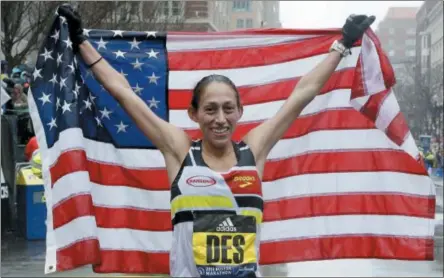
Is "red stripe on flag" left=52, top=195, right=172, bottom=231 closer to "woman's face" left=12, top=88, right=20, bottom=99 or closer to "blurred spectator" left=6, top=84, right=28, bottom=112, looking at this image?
"blurred spectator" left=6, top=84, right=28, bottom=112

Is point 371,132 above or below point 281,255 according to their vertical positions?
above

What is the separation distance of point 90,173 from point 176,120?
0.71 meters

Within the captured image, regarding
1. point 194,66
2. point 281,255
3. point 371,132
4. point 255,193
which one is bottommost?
point 281,255

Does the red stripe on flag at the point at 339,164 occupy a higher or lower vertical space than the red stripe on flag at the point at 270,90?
lower

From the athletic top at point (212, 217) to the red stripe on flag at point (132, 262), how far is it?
5.43 feet

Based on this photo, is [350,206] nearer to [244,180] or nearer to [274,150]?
[274,150]

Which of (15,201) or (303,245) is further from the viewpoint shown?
(15,201)

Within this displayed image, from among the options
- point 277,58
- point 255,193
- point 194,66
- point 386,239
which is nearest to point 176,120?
point 194,66

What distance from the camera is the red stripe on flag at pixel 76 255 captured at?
5.14 m

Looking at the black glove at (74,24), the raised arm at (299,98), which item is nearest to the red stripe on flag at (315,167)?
the black glove at (74,24)

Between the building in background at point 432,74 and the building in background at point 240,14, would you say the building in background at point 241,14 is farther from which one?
the building in background at point 432,74

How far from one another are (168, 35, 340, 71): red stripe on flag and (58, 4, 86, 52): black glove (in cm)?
98

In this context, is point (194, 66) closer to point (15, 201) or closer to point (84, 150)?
point (84, 150)

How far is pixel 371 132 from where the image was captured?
19.2ft
